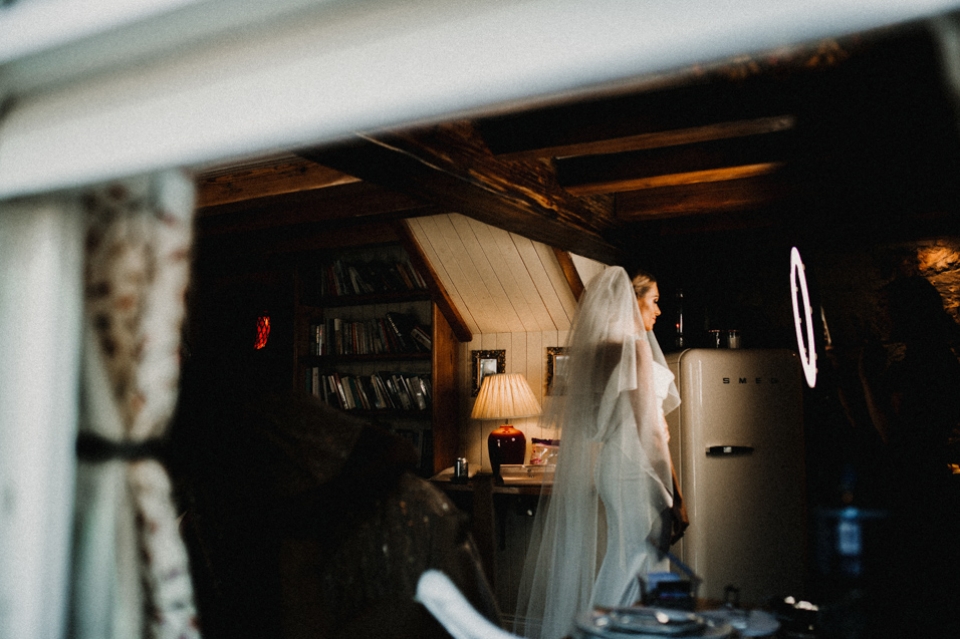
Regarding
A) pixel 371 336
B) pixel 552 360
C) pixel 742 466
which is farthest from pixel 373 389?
pixel 742 466

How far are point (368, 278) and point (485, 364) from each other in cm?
115

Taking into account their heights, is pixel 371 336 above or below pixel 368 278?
below

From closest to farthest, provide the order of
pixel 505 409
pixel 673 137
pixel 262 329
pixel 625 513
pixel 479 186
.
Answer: pixel 673 137 < pixel 479 186 < pixel 625 513 < pixel 505 409 < pixel 262 329

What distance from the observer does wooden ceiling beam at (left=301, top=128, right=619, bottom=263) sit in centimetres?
211

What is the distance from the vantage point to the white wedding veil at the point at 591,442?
314cm

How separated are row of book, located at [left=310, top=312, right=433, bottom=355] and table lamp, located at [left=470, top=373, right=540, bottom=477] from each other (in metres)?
0.60

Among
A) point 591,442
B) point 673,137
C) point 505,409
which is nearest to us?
point 673,137

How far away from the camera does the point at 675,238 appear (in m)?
4.22

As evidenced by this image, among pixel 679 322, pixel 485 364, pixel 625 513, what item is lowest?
pixel 625 513

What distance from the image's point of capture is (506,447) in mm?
4676

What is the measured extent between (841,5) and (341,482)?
1.67 m

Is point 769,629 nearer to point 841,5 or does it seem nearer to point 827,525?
point 841,5

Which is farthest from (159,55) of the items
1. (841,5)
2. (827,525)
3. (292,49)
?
(827,525)

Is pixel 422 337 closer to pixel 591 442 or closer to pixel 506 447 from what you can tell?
pixel 506 447
